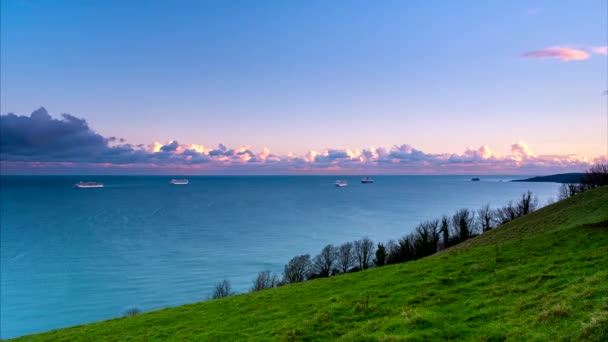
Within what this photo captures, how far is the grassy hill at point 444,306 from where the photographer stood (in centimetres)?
1001

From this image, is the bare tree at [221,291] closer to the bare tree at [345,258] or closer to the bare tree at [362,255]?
the bare tree at [345,258]

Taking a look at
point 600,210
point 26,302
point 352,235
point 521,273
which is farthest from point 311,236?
point 521,273

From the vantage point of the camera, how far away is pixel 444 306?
1325cm

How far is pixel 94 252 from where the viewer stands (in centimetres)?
8900

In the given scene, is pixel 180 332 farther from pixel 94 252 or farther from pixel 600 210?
pixel 94 252

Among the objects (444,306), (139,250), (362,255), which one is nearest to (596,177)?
(362,255)

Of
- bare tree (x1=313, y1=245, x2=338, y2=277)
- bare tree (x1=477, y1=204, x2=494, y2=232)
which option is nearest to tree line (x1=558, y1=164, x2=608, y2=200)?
bare tree (x1=477, y1=204, x2=494, y2=232)

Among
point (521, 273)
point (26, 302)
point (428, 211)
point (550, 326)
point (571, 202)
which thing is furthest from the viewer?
point (428, 211)

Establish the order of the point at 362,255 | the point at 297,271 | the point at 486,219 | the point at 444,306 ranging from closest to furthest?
the point at 444,306, the point at 297,271, the point at 362,255, the point at 486,219

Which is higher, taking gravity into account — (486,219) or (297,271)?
(486,219)

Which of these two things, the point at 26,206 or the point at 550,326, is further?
the point at 26,206

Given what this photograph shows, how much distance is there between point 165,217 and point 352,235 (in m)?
81.5

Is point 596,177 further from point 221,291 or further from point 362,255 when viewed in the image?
point 221,291

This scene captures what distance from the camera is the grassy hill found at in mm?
10008
